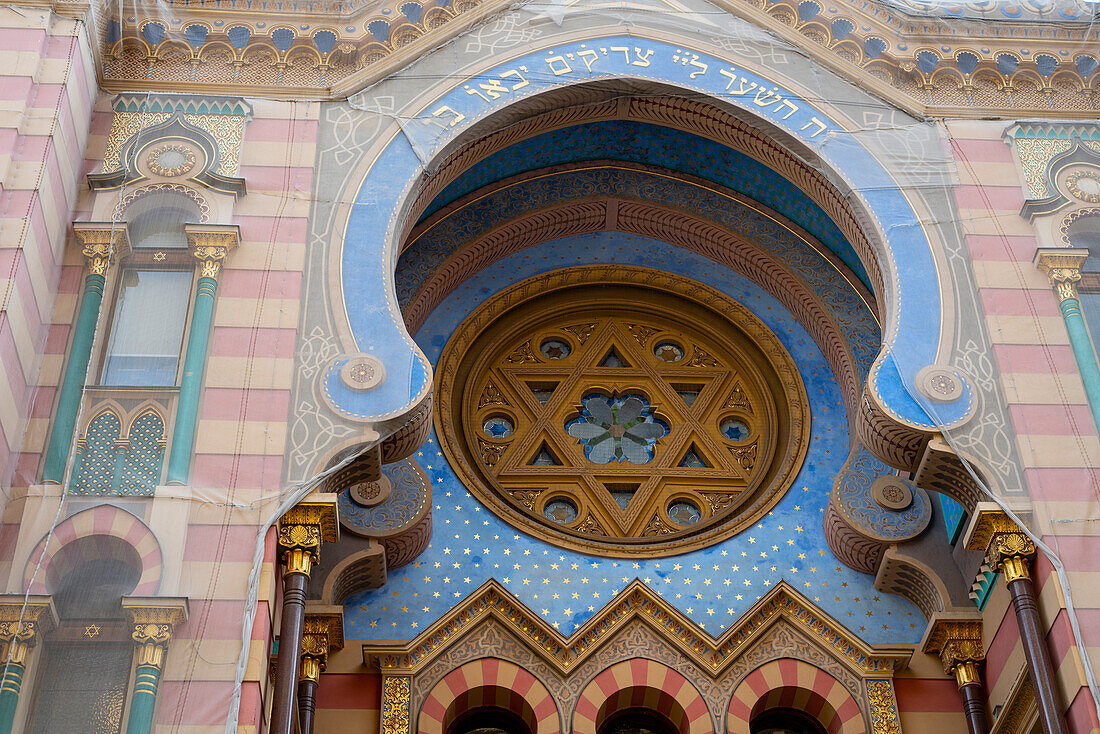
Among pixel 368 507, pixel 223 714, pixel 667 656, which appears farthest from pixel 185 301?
pixel 667 656

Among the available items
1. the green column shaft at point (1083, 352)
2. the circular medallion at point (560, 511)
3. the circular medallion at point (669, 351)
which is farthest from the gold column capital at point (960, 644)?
the circular medallion at point (669, 351)

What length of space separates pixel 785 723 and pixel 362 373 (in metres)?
4.57

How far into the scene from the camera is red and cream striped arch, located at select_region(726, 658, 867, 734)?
11.5 metres

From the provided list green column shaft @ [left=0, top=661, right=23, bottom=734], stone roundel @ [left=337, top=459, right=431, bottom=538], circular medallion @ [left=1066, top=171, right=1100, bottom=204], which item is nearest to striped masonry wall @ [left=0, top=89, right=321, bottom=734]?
green column shaft @ [left=0, top=661, right=23, bottom=734]

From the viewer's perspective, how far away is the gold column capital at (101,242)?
11352 mm

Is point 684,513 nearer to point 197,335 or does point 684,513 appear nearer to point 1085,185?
point 1085,185

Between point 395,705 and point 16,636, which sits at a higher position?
point 395,705

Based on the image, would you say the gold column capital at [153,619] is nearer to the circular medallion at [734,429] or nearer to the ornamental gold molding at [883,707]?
the ornamental gold molding at [883,707]

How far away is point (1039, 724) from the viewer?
33.8 feet

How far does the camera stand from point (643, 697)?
38.3ft

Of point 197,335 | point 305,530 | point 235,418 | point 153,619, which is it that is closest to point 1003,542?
point 305,530

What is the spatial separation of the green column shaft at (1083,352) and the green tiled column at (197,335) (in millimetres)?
6727

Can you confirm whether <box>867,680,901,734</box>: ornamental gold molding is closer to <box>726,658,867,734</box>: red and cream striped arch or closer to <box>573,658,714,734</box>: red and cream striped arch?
<box>726,658,867,734</box>: red and cream striped arch

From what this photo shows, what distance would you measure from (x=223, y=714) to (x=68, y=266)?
418cm
